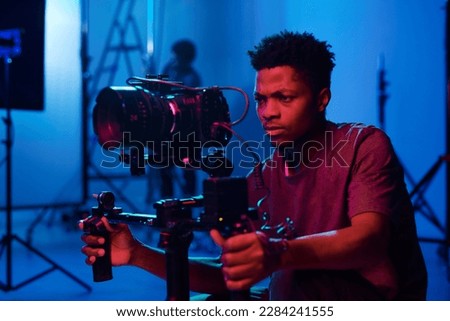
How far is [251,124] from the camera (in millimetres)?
3910

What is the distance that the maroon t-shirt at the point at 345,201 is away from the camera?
107 cm

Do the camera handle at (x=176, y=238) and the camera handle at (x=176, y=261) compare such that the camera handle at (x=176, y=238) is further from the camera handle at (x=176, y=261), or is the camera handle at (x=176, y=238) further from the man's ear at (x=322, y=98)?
the man's ear at (x=322, y=98)

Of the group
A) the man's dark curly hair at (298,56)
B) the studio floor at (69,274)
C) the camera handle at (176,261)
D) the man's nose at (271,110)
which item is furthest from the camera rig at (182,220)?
the studio floor at (69,274)

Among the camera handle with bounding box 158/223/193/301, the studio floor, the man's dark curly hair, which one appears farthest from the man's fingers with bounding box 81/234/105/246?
the studio floor

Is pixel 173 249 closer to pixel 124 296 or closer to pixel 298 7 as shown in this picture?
pixel 124 296

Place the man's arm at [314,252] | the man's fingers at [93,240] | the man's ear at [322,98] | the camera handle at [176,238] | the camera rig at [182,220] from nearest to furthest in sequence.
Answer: the man's arm at [314,252] → the camera rig at [182,220] → the camera handle at [176,238] → the man's fingers at [93,240] → the man's ear at [322,98]

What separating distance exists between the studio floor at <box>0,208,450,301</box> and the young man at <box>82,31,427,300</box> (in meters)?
0.80

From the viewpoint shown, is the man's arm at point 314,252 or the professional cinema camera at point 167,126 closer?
the man's arm at point 314,252

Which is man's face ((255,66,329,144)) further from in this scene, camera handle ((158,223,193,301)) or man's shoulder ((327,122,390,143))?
camera handle ((158,223,193,301))

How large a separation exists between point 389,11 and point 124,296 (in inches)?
107

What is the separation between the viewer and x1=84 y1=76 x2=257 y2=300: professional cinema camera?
968 mm

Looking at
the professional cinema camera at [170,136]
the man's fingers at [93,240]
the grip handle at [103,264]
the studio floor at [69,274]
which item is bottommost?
the studio floor at [69,274]

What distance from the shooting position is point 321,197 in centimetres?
117

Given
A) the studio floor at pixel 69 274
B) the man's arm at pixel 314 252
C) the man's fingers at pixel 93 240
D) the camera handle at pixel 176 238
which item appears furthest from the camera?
the studio floor at pixel 69 274
